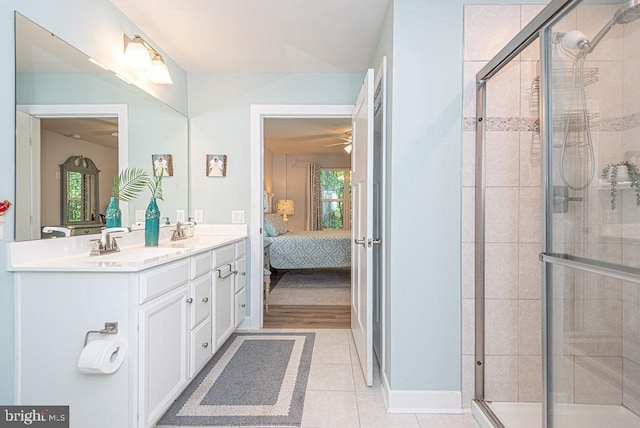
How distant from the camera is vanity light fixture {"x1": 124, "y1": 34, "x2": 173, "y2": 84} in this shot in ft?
7.62

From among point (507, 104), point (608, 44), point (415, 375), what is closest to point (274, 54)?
point (507, 104)

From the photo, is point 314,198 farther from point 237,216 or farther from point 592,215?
point 592,215

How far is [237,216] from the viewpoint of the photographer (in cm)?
326

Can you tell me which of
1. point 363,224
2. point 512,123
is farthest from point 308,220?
point 512,123

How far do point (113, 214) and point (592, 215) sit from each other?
2424 millimetres

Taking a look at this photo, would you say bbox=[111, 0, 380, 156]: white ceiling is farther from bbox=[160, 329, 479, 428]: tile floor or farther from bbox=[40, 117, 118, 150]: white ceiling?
bbox=[160, 329, 479, 428]: tile floor

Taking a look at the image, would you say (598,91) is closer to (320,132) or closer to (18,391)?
(18,391)

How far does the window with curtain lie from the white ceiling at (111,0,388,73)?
16.3ft

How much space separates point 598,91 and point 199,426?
2291mm

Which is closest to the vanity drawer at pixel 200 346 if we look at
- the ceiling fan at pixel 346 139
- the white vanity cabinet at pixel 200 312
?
the white vanity cabinet at pixel 200 312

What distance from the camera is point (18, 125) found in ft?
5.08

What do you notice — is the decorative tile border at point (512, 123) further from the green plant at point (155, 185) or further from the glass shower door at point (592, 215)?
the green plant at point (155, 185)

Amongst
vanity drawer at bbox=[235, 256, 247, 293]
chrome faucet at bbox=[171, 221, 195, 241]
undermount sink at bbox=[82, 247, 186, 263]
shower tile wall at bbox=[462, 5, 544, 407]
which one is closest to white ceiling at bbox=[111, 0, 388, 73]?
shower tile wall at bbox=[462, 5, 544, 407]

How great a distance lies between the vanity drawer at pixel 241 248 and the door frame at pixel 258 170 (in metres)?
0.10
